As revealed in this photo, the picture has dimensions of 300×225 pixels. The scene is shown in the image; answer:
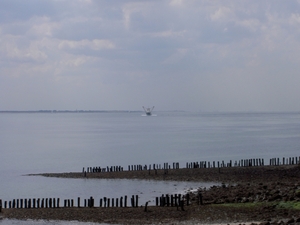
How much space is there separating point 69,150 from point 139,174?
47.3 meters

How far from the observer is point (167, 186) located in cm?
4575

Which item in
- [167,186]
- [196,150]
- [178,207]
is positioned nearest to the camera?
[178,207]

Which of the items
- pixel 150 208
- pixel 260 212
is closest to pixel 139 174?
pixel 150 208

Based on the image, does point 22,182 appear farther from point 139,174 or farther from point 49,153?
point 49,153

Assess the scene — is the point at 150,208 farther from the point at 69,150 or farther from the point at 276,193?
the point at 69,150

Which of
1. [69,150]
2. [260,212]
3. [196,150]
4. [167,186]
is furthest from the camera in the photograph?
[69,150]

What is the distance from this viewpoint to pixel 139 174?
176 ft

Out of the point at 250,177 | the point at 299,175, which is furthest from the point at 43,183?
the point at 299,175

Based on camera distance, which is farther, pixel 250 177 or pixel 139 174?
pixel 139 174

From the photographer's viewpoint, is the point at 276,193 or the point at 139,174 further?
the point at 139,174

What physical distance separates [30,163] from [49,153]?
55.0 ft

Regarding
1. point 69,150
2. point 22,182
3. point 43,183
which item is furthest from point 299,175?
point 69,150

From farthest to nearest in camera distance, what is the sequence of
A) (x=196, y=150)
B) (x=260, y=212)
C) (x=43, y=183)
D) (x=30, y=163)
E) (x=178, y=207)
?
(x=196, y=150), (x=30, y=163), (x=43, y=183), (x=178, y=207), (x=260, y=212)

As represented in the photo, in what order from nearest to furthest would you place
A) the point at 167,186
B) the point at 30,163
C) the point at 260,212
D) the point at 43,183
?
the point at 260,212 → the point at 167,186 → the point at 43,183 → the point at 30,163
